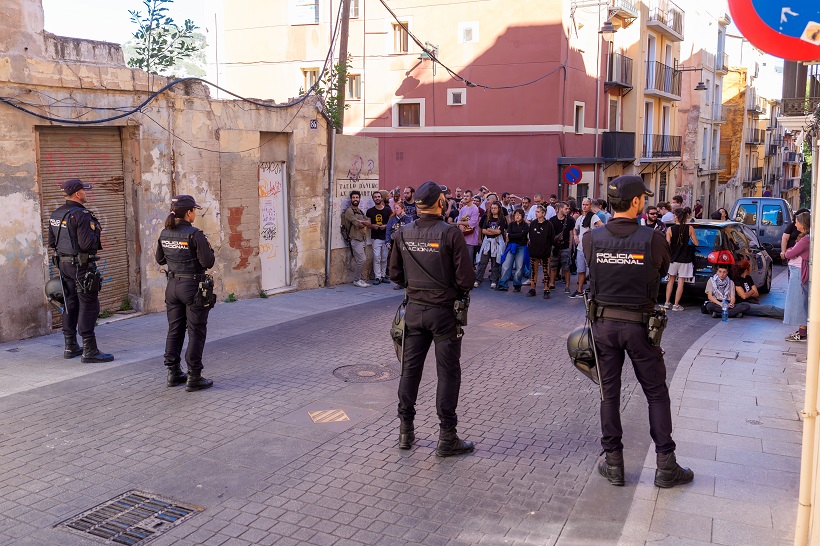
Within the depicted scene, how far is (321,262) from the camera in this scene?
14734 mm

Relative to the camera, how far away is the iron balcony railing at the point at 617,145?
31141 millimetres

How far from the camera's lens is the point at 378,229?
15.1 m

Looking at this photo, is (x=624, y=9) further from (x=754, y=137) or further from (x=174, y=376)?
(x=754, y=137)

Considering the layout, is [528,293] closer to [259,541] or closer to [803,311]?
[803,311]

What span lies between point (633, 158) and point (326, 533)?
1213 inches

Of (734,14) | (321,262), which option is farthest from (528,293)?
(734,14)

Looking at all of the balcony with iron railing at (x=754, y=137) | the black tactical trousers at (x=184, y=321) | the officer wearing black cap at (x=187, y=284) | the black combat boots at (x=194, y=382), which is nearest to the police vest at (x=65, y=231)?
the officer wearing black cap at (x=187, y=284)

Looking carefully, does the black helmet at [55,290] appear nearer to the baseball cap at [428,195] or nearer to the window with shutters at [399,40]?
the baseball cap at [428,195]

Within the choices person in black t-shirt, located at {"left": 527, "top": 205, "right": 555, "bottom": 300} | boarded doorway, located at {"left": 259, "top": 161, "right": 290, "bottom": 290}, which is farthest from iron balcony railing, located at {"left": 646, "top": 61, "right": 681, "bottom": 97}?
boarded doorway, located at {"left": 259, "top": 161, "right": 290, "bottom": 290}

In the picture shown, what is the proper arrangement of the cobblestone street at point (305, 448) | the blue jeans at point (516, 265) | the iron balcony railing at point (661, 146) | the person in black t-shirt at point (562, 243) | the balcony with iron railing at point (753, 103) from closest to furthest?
the cobblestone street at point (305, 448) < the person in black t-shirt at point (562, 243) < the blue jeans at point (516, 265) < the iron balcony railing at point (661, 146) < the balcony with iron railing at point (753, 103)

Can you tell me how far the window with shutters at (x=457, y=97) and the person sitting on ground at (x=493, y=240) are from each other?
1310 cm

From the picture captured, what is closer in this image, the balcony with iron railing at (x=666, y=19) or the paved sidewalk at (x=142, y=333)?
the paved sidewalk at (x=142, y=333)

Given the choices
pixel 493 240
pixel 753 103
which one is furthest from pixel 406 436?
pixel 753 103

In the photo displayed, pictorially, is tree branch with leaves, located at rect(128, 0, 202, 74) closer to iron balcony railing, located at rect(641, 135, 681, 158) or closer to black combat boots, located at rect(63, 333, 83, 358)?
black combat boots, located at rect(63, 333, 83, 358)
